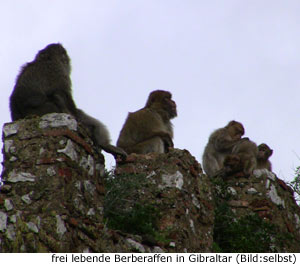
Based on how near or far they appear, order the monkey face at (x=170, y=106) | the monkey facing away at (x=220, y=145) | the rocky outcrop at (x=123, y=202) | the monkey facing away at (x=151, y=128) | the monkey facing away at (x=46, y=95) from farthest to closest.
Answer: the monkey facing away at (x=220, y=145) < the monkey face at (x=170, y=106) < the monkey facing away at (x=151, y=128) < the monkey facing away at (x=46, y=95) < the rocky outcrop at (x=123, y=202)

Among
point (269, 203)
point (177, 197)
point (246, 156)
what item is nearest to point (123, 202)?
point (177, 197)

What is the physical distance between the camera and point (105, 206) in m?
8.03

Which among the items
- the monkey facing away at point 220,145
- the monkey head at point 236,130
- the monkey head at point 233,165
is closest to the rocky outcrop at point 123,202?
the monkey head at point 233,165

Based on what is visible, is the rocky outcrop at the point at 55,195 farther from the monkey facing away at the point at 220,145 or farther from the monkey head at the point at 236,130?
the monkey head at the point at 236,130

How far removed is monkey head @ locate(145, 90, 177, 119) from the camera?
11.9 metres

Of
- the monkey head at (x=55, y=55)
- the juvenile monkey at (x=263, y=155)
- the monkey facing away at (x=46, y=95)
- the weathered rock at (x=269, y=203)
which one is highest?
the monkey head at (x=55, y=55)

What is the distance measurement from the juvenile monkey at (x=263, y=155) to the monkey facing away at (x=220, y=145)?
68 cm

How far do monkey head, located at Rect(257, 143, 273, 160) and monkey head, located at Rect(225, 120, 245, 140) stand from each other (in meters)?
0.72

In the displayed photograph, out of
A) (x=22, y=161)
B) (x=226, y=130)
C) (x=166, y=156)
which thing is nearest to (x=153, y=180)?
(x=166, y=156)

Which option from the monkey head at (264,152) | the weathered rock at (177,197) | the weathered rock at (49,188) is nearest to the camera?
the weathered rock at (49,188)

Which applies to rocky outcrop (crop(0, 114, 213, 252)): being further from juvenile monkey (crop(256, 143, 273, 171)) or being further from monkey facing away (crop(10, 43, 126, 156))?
juvenile monkey (crop(256, 143, 273, 171))

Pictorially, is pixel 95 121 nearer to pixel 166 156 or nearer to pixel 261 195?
pixel 166 156

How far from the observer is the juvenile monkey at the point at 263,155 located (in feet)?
41.0

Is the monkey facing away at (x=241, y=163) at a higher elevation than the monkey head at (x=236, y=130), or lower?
lower
